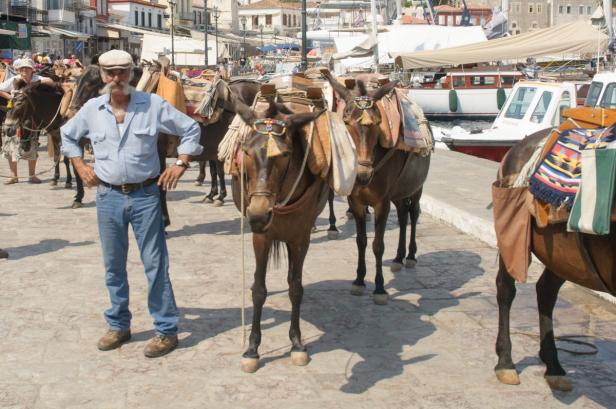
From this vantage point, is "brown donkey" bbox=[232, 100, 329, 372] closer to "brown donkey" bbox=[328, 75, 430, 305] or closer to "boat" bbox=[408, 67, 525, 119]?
"brown donkey" bbox=[328, 75, 430, 305]

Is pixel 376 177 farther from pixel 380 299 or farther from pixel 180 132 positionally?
pixel 180 132

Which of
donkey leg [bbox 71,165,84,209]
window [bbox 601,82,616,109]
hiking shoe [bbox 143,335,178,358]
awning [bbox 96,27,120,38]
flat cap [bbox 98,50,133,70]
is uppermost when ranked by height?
awning [bbox 96,27,120,38]

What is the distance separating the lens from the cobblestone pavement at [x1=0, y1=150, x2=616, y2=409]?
536cm

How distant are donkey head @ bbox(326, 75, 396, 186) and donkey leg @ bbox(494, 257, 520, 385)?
4.93 ft

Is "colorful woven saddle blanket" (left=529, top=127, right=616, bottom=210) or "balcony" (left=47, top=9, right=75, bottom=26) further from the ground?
"balcony" (left=47, top=9, right=75, bottom=26)

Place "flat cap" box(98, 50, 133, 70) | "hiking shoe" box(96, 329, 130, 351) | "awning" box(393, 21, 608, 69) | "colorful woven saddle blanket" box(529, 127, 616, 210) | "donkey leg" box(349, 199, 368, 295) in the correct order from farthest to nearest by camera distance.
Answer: "awning" box(393, 21, 608, 69), "donkey leg" box(349, 199, 368, 295), "hiking shoe" box(96, 329, 130, 351), "flat cap" box(98, 50, 133, 70), "colorful woven saddle blanket" box(529, 127, 616, 210)

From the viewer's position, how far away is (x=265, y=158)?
521cm

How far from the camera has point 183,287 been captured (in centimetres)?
791

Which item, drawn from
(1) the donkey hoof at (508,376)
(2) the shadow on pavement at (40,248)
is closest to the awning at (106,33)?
(2) the shadow on pavement at (40,248)

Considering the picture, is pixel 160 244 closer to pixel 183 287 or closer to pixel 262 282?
pixel 262 282

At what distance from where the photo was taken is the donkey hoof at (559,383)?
544cm

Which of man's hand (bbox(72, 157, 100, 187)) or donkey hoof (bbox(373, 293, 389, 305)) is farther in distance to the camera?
donkey hoof (bbox(373, 293, 389, 305))

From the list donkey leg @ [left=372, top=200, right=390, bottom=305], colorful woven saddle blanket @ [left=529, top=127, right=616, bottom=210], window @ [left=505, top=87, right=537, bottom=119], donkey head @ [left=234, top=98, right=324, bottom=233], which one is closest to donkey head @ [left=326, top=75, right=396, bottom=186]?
donkey leg @ [left=372, top=200, right=390, bottom=305]

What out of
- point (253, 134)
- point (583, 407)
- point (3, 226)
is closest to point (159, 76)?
point (3, 226)
